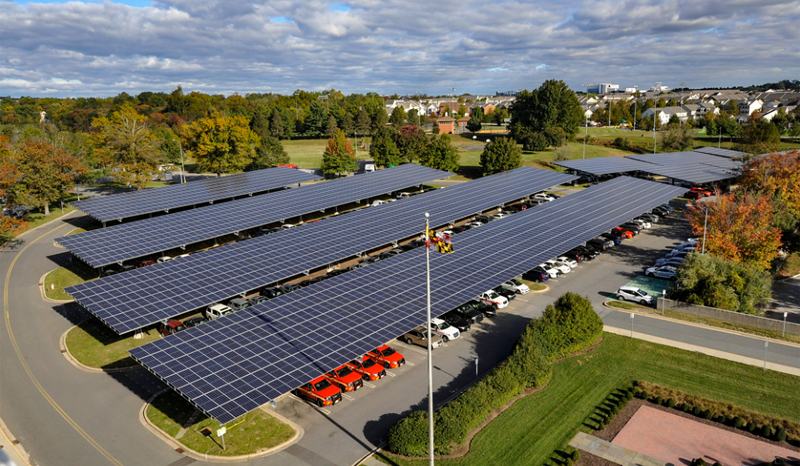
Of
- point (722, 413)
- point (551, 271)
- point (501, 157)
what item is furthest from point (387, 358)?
point (501, 157)

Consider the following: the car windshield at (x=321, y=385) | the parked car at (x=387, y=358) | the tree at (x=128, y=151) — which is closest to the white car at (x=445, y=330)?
the parked car at (x=387, y=358)

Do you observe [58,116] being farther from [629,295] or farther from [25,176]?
[629,295]

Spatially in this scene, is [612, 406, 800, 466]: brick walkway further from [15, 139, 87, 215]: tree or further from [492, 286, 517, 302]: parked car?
[15, 139, 87, 215]: tree

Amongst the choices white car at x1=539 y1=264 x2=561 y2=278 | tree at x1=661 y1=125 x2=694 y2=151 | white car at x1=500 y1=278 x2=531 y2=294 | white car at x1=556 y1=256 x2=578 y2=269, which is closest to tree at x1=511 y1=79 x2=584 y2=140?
tree at x1=661 y1=125 x2=694 y2=151

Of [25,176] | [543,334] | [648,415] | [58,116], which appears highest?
[58,116]

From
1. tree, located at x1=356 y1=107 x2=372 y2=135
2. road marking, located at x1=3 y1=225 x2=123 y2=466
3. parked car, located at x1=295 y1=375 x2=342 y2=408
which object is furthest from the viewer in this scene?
tree, located at x1=356 y1=107 x2=372 y2=135

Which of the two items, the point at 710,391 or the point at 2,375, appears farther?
the point at 2,375

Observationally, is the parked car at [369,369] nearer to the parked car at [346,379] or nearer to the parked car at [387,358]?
the parked car at [387,358]

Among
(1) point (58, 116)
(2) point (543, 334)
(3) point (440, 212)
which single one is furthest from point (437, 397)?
(1) point (58, 116)
